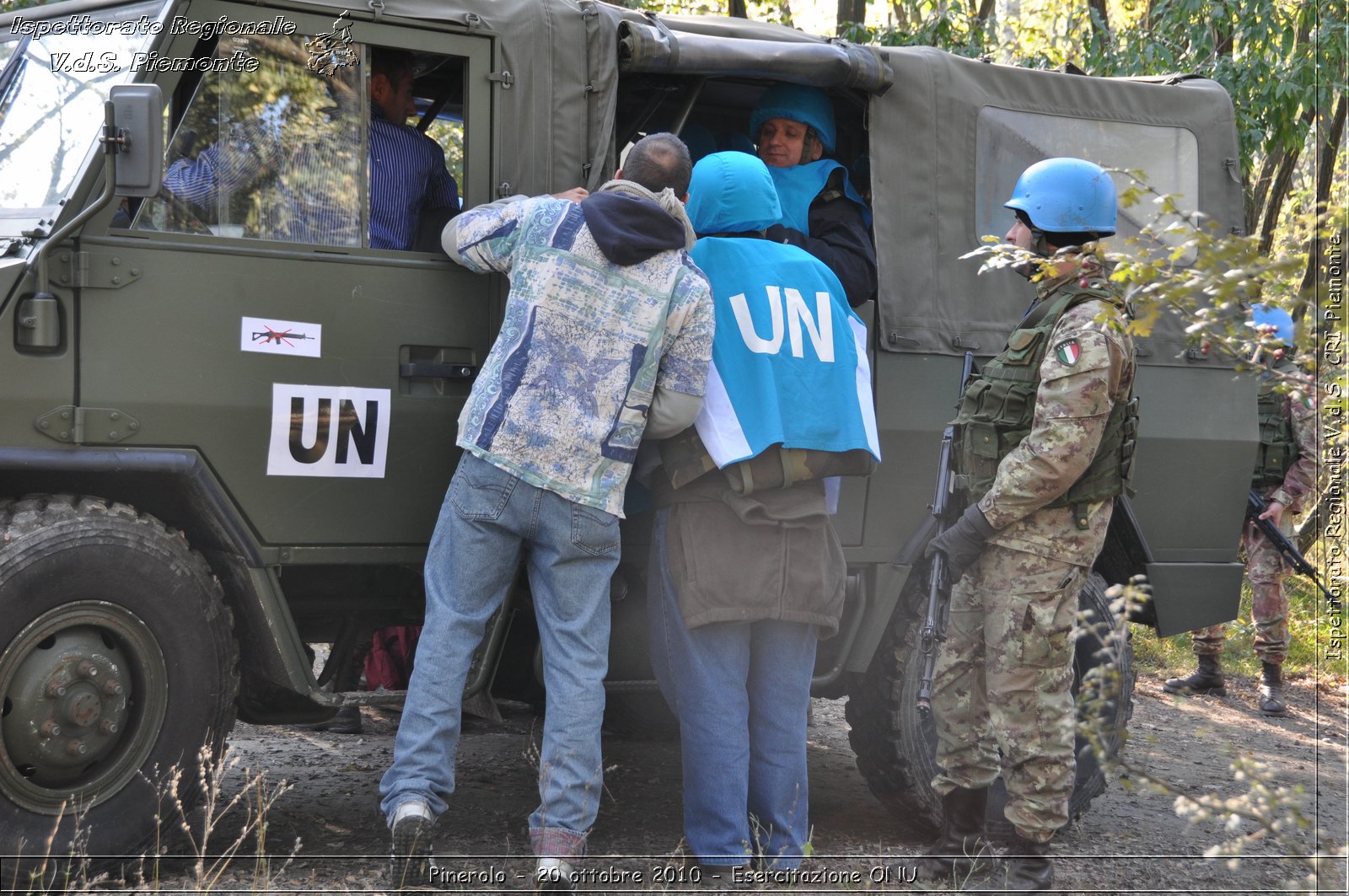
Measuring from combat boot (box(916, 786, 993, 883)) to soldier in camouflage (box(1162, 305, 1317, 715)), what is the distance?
12.2 ft

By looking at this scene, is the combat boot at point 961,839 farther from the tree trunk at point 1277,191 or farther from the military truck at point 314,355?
the tree trunk at point 1277,191

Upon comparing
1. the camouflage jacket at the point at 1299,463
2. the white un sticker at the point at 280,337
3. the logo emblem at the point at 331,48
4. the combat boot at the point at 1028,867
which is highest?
the logo emblem at the point at 331,48

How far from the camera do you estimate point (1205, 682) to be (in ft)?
25.4

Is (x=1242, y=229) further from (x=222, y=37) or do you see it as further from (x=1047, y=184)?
(x=222, y=37)

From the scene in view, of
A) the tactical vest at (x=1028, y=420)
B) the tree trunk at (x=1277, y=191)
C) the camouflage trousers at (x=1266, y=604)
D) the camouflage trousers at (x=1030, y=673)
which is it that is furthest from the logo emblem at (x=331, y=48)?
the tree trunk at (x=1277, y=191)

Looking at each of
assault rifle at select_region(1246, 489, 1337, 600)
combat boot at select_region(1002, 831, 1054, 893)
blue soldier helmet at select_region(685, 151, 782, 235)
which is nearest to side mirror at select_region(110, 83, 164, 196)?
blue soldier helmet at select_region(685, 151, 782, 235)

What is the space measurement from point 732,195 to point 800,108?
2.59 feet

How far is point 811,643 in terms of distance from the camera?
3936 mm

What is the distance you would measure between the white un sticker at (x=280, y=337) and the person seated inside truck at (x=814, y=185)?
1525 millimetres

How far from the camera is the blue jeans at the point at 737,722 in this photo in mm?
3791

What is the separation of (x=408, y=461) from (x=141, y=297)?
0.84m

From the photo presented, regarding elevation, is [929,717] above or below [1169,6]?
below

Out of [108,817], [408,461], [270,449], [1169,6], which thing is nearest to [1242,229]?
[408,461]

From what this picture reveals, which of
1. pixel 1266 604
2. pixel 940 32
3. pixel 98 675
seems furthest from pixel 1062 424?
pixel 940 32
